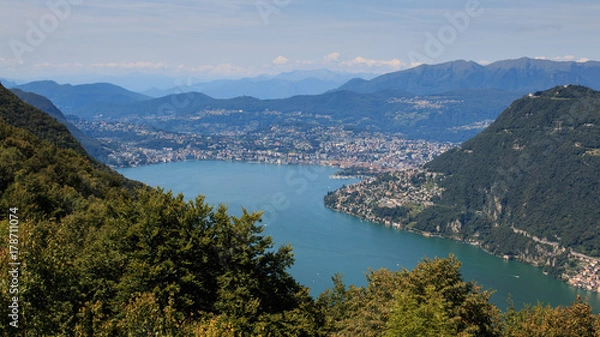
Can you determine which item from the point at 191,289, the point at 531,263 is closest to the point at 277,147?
the point at 531,263

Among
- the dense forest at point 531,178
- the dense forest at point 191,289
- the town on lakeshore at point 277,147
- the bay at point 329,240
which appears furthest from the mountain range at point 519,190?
the dense forest at point 191,289

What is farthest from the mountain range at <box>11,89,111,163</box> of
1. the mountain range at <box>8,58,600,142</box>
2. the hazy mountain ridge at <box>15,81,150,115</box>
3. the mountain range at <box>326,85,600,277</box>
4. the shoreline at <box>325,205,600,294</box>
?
the hazy mountain ridge at <box>15,81,150,115</box>

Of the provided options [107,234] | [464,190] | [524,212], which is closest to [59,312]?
[107,234]

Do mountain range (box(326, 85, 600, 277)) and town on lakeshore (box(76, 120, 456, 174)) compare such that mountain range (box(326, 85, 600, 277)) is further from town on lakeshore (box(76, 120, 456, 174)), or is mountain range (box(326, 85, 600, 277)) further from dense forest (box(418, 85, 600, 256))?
town on lakeshore (box(76, 120, 456, 174))

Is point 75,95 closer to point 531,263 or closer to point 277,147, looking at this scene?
point 277,147

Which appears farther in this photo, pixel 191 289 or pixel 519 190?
pixel 519 190

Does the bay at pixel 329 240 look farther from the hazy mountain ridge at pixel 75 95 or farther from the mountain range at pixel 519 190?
the hazy mountain ridge at pixel 75 95

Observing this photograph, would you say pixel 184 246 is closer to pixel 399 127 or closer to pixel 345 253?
pixel 345 253
